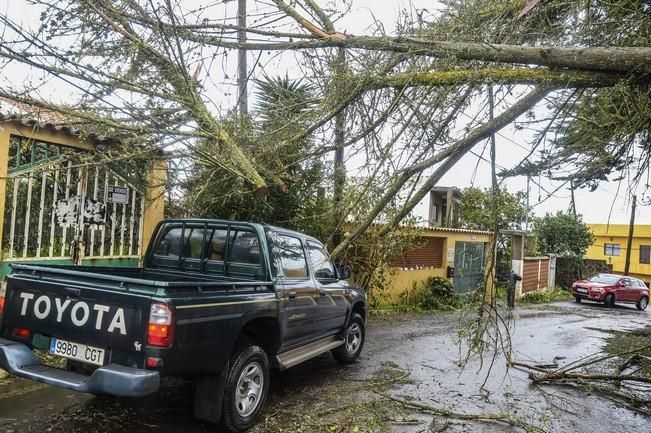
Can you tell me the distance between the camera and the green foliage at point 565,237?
91.2 ft

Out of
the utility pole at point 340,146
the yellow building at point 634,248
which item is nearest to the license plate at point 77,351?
the utility pole at point 340,146

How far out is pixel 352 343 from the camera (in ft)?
22.9

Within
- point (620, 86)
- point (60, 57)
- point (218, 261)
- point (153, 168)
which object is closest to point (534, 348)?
point (620, 86)

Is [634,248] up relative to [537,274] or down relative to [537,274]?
up

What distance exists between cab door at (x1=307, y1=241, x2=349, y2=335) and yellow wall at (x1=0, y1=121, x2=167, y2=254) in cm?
310

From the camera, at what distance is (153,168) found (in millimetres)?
8312

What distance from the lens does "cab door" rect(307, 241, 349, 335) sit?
5.84 m

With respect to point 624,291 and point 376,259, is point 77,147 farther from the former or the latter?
point 624,291

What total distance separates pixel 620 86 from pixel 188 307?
4.30m

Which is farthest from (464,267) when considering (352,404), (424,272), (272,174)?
(352,404)

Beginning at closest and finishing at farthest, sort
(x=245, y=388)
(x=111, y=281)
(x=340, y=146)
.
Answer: (x=111, y=281)
(x=245, y=388)
(x=340, y=146)

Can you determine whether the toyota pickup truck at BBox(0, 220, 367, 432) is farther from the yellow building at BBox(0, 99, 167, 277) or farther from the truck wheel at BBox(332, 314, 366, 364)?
the yellow building at BBox(0, 99, 167, 277)

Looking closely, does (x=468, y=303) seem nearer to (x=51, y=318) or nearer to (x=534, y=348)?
(x=51, y=318)

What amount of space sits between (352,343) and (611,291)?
18.8 meters
